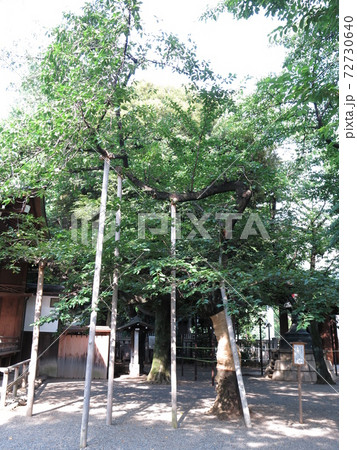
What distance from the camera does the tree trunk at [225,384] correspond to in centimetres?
803

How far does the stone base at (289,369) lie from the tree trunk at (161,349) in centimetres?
571

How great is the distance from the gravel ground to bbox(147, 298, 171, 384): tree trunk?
2423 mm

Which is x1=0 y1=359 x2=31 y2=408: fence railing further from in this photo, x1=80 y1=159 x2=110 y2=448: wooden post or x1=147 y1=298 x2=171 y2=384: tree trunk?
x1=147 y1=298 x2=171 y2=384: tree trunk

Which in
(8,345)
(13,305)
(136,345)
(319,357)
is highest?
(13,305)

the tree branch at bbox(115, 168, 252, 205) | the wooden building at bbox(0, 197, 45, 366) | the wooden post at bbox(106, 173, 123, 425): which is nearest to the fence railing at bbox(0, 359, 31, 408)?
the wooden building at bbox(0, 197, 45, 366)

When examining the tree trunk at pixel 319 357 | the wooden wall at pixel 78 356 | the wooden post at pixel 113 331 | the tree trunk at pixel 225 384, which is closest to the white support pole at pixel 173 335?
the wooden post at pixel 113 331

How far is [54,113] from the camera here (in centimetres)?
640

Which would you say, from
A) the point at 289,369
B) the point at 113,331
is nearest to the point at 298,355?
the point at 113,331

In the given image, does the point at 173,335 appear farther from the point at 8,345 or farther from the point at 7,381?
the point at 8,345

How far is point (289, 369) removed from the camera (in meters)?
16.5

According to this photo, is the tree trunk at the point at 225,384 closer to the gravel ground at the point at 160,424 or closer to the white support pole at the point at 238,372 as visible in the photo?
the gravel ground at the point at 160,424

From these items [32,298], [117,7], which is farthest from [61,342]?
[117,7]

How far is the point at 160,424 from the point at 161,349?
7.00 m

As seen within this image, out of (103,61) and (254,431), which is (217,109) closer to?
(103,61)
